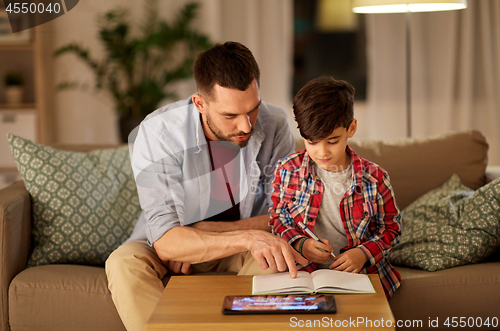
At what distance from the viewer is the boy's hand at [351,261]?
1291 millimetres

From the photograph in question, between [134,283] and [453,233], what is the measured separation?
1022mm

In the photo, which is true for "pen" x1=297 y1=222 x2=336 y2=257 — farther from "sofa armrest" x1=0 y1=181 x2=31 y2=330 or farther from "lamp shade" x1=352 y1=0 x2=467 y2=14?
"lamp shade" x1=352 y1=0 x2=467 y2=14

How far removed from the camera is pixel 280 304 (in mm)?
1042

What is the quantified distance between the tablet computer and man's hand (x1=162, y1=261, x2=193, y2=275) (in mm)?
436

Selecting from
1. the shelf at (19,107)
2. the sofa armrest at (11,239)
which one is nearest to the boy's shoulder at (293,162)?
the sofa armrest at (11,239)

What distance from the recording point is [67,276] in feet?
5.21

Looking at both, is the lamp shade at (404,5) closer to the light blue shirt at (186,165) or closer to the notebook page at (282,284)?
the light blue shirt at (186,165)

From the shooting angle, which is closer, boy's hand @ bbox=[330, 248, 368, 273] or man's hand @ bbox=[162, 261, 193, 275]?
boy's hand @ bbox=[330, 248, 368, 273]

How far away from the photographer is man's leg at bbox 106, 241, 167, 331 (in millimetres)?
1362

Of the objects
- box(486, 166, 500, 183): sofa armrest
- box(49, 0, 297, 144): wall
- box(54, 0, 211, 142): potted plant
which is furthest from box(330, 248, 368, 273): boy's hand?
box(49, 0, 297, 144): wall

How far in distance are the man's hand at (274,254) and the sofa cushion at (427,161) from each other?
838 millimetres

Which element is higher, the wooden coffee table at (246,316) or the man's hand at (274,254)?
the man's hand at (274,254)

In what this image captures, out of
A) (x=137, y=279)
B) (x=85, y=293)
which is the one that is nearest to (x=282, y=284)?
(x=137, y=279)

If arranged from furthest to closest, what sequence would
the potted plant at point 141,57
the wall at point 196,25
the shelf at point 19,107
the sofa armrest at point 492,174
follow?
the wall at point 196,25 → the shelf at point 19,107 → the potted plant at point 141,57 → the sofa armrest at point 492,174
